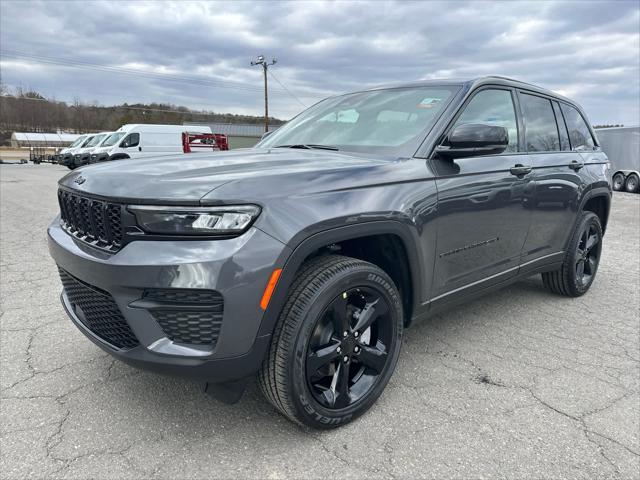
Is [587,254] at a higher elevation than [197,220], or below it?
below

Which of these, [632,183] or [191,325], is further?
[632,183]

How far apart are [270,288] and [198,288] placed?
0.93ft

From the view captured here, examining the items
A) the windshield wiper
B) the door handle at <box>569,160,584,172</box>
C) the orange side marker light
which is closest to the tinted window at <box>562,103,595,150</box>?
the door handle at <box>569,160,584,172</box>

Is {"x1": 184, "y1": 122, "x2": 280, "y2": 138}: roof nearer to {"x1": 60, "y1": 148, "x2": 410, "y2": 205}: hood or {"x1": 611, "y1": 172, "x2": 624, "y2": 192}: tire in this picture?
{"x1": 611, "y1": 172, "x2": 624, "y2": 192}: tire

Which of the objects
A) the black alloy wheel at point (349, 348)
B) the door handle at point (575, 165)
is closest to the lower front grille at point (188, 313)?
the black alloy wheel at point (349, 348)

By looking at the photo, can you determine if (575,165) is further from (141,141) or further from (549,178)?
(141,141)

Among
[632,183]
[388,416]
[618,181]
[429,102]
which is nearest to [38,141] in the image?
[618,181]

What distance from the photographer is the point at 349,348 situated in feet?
7.61

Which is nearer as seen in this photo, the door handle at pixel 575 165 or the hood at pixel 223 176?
the hood at pixel 223 176

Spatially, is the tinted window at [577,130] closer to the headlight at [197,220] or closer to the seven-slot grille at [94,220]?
the headlight at [197,220]

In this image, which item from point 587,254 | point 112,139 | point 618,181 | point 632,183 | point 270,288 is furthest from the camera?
point 112,139

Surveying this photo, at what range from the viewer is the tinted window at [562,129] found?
407 centimetres

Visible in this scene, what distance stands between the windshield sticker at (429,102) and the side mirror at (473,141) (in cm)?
30

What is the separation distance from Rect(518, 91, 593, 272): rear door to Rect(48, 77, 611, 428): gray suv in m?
0.06
